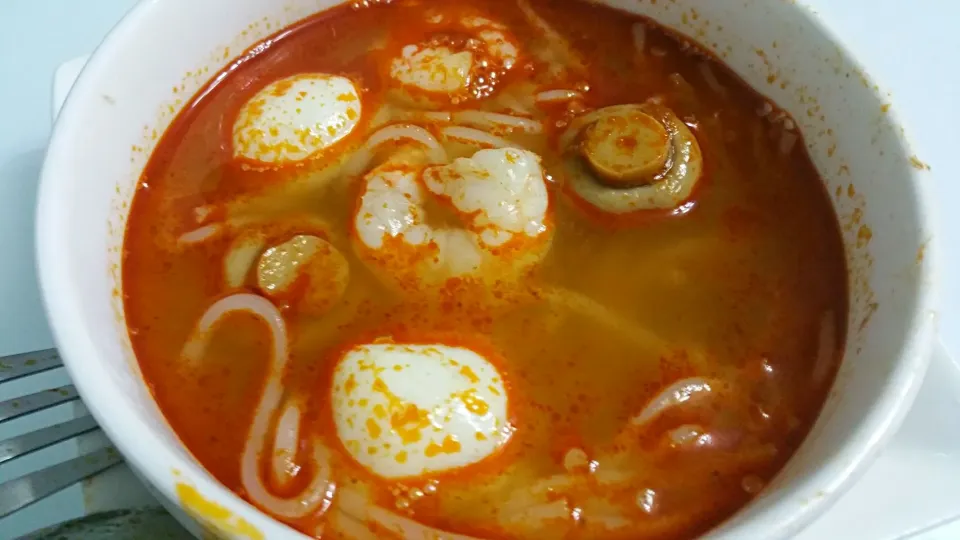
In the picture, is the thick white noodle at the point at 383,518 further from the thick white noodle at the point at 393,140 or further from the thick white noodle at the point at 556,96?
the thick white noodle at the point at 556,96

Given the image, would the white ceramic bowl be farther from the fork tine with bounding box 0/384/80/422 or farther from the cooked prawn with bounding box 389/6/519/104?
the cooked prawn with bounding box 389/6/519/104

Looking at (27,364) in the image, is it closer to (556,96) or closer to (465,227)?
(465,227)

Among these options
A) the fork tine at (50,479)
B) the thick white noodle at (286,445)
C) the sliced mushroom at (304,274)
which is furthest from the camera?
the sliced mushroom at (304,274)

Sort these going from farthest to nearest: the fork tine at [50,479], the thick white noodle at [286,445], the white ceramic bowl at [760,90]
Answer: the thick white noodle at [286,445], the fork tine at [50,479], the white ceramic bowl at [760,90]

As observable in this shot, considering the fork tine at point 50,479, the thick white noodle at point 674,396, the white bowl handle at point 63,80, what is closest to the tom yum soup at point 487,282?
the thick white noodle at point 674,396

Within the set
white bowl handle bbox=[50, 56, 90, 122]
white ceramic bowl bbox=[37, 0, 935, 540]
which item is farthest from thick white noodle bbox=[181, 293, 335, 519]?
white bowl handle bbox=[50, 56, 90, 122]

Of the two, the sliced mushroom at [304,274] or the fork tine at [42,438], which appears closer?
the fork tine at [42,438]
